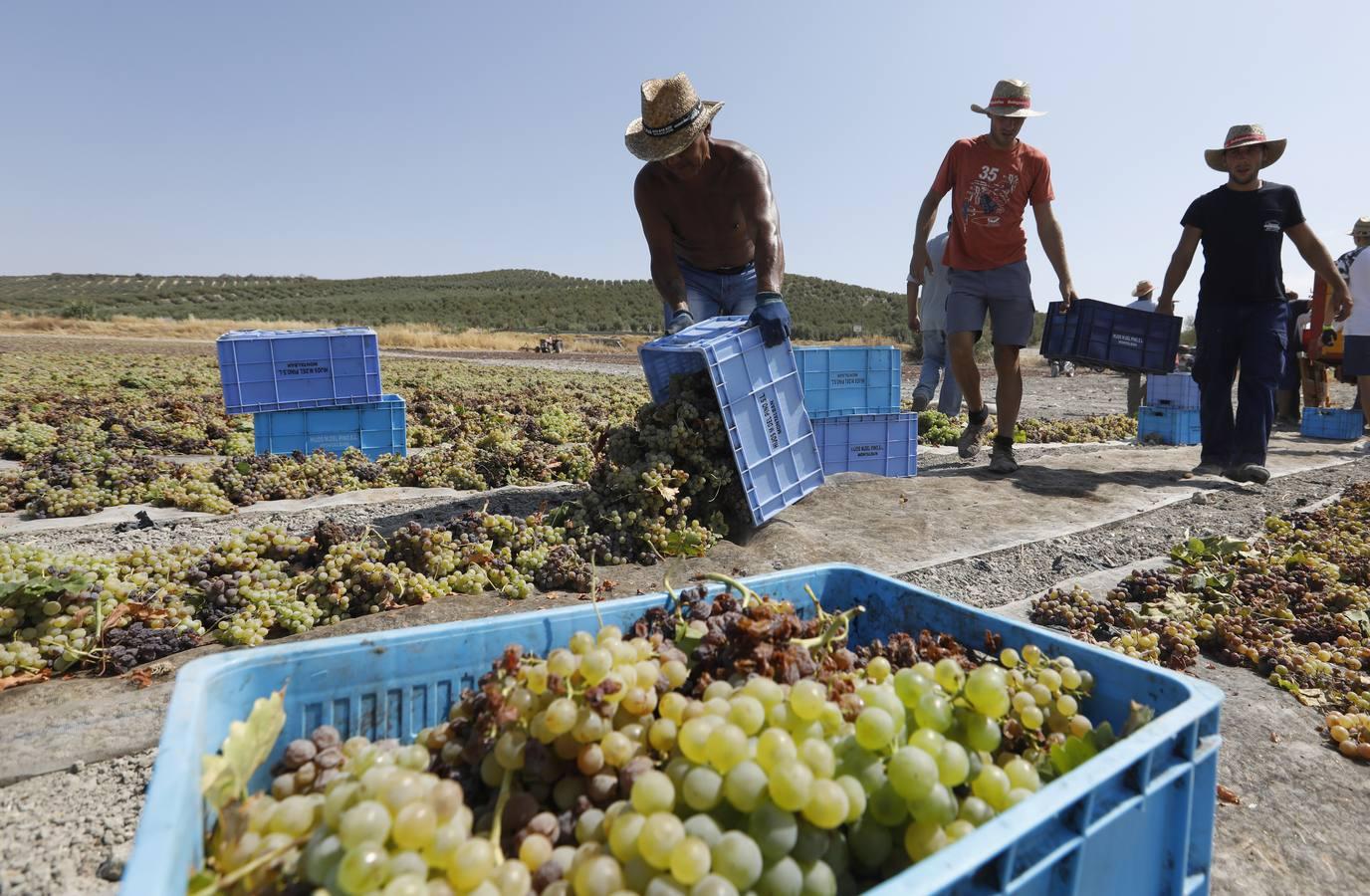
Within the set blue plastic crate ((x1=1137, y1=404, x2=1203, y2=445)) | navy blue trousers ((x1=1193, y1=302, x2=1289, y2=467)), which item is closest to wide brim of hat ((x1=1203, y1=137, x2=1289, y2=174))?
navy blue trousers ((x1=1193, y1=302, x2=1289, y2=467))

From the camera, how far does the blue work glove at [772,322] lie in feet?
14.3

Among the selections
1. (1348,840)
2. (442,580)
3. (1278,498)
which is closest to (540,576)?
(442,580)

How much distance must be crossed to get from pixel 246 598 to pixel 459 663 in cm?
203

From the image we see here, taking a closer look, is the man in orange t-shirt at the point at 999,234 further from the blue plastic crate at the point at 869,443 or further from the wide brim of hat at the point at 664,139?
the wide brim of hat at the point at 664,139

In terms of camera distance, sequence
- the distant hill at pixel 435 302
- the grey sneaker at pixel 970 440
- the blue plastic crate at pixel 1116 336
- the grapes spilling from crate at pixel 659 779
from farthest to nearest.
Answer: the distant hill at pixel 435 302 < the grey sneaker at pixel 970 440 < the blue plastic crate at pixel 1116 336 < the grapes spilling from crate at pixel 659 779

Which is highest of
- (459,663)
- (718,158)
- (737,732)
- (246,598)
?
(718,158)

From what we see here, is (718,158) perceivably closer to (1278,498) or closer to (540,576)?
(540,576)

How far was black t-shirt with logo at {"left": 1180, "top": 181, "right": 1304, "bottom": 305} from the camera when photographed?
5977 millimetres

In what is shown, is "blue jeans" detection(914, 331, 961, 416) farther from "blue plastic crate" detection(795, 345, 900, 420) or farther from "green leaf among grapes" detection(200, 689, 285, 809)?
"green leaf among grapes" detection(200, 689, 285, 809)

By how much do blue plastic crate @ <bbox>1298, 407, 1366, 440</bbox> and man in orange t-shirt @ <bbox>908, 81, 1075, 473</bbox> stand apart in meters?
5.51

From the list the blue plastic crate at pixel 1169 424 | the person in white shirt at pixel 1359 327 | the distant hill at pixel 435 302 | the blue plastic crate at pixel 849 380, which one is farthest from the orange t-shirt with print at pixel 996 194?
the distant hill at pixel 435 302

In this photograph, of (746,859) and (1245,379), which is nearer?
(746,859)

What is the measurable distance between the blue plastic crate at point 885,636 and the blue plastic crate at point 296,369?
19.0ft

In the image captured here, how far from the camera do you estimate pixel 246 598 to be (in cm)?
317
